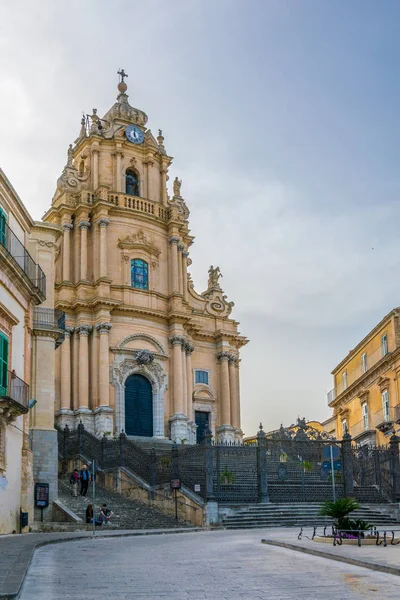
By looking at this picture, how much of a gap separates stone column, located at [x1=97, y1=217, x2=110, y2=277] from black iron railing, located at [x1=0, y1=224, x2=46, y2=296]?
16.9 meters

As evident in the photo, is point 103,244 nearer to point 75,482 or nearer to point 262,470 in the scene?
point 75,482

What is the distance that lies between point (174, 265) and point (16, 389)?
2429 centimetres

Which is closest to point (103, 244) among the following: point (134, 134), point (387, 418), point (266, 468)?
point (134, 134)

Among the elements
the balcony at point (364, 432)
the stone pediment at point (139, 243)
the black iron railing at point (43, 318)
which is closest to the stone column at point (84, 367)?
the stone pediment at point (139, 243)

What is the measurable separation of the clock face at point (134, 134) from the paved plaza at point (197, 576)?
35.5 m

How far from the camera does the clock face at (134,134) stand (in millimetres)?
50344

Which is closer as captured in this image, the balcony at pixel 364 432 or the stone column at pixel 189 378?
the stone column at pixel 189 378

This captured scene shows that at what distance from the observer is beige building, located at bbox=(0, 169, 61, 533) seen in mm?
24156

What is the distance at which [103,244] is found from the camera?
151 feet

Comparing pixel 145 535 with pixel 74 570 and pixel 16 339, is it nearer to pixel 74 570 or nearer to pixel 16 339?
pixel 16 339

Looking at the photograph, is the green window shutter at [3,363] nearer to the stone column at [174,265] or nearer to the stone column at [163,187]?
the stone column at [174,265]

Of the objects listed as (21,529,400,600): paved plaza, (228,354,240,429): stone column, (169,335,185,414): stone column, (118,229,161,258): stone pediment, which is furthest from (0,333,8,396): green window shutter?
(228,354,240,429): stone column

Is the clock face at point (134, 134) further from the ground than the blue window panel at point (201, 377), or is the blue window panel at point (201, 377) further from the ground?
the clock face at point (134, 134)

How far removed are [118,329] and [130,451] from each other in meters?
12.4
